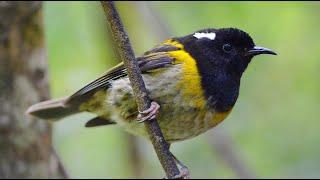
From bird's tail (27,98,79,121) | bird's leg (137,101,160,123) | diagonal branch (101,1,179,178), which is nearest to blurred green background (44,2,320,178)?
bird's tail (27,98,79,121)

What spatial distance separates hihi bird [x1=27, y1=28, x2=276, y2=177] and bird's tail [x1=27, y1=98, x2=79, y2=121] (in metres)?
0.03

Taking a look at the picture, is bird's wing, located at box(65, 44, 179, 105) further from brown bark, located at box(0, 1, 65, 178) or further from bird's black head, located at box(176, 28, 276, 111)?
brown bark, located at box(0, 1, 65, 178)

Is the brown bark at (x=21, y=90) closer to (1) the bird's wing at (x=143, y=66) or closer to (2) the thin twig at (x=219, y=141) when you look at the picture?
(1) the bird's wing at (x=143, y=66)

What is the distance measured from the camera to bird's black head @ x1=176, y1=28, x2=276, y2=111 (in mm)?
4387

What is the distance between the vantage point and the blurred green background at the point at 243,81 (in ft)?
20.5

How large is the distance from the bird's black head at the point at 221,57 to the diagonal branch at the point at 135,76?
76 centimetres

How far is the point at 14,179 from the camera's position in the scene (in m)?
4.74

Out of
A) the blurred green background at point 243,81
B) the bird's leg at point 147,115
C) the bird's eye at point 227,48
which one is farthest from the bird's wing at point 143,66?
the blurred green background at point 243,81

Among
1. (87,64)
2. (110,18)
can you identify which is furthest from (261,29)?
(110,18)

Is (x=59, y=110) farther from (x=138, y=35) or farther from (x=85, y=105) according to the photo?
(x=138, y=35)

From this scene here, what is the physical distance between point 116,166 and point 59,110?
6.39 feet

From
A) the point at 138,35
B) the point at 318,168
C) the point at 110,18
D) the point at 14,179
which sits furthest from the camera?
the point at 138,35

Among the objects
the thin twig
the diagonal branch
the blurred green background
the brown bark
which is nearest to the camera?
the diagonal branch

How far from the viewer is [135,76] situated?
3.45 meters
